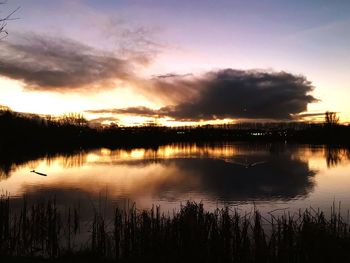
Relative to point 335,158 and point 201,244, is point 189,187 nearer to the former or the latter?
point 201,244

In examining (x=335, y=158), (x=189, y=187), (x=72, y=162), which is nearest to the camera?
(x=189, y=187)

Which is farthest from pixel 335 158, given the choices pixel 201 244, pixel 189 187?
pixel 201 244

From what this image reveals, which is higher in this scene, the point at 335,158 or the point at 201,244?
the point at 201,244

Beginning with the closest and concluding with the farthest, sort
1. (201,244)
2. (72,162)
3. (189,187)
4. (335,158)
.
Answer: (201,244), (189,187), (72,162), (335,158)

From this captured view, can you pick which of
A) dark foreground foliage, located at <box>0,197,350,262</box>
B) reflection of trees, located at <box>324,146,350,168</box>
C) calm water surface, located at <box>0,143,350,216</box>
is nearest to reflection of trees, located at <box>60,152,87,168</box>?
calm water surface, located at <box>0,143,350,216</box>

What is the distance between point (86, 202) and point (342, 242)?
21.3m

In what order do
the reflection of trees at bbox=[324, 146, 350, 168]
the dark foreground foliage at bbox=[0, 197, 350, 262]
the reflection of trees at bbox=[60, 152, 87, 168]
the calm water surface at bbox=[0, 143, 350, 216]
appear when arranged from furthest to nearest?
1. the reflection of trees at bbox=[60, 152, 87, 168]
2. the reflection of trees at bbox=[324, 146, 350, 168]
3. the calm water surface at bbox=[0, 143, 350, 216]
4. the dark foreground foliage at bbox=[0, 197, 350, 262]

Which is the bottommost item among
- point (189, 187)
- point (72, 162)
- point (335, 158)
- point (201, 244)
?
point (189, 187)

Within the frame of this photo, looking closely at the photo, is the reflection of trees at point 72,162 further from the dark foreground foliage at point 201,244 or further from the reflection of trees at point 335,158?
the dark foreground foliage at point 201,244

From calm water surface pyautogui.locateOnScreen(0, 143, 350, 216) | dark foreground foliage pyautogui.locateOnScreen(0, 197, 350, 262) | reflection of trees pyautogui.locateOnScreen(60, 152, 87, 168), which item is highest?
dark foreground foliage pyautogui.locateOnScreen(0, 197, 350, 262)

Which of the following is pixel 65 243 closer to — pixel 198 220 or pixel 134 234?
pixel 134 234

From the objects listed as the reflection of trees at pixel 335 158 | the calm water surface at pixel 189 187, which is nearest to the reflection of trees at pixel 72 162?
the calm water surface at pixel 189 187

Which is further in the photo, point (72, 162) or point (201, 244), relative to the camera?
point (72, 162)

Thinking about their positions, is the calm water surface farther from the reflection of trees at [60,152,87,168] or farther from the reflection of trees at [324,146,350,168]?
the reflection of trees at [324,146,350,168]
